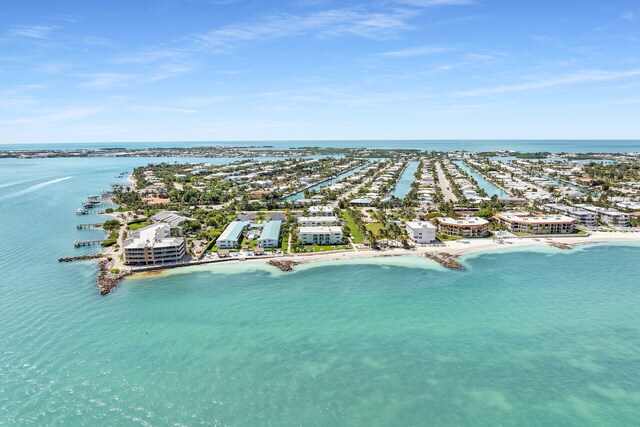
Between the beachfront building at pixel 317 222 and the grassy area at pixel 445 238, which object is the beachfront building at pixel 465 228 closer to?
the grassy area at pixel 445 238

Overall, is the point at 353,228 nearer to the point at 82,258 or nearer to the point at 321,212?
the point at 321,212

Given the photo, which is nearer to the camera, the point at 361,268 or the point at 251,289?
the point at 251,289

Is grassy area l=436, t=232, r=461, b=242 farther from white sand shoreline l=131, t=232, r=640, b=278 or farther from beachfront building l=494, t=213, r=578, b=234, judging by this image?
beachfront building l=494, t=213, r=578, b=234

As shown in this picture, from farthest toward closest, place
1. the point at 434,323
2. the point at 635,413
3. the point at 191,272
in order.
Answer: the point at 191,272 → the point at 434,323 → the point at 635,413

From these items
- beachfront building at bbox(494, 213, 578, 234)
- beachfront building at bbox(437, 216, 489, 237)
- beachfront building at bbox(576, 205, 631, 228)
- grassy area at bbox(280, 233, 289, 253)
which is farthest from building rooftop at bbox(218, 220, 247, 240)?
beachfront building at bbox(576, 205, 631, 228)

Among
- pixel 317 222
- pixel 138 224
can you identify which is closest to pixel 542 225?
pixel 317 222

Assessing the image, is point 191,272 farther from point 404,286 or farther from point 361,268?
point 404,286

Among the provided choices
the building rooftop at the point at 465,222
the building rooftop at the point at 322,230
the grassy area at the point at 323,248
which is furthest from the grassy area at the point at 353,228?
the building rooftop at the point at 465,222

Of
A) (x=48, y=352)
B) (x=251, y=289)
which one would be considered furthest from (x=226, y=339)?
(x=48, y=352)
